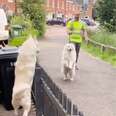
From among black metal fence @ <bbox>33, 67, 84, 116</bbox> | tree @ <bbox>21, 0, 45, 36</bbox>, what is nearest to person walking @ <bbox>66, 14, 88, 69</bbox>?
black metal fence @ <bbox>33, 67, 84, 116</bbox>

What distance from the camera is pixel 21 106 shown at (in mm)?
6539

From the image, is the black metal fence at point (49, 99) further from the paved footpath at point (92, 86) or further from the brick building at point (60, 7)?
the brick building at point (60, 7)

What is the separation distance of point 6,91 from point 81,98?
389 cm

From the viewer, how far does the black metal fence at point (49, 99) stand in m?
4.90

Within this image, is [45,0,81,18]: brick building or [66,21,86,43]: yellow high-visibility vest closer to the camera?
[66,21,86,43]: yellow high-visibility vest

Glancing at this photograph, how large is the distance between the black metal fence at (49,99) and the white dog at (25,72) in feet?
0.84

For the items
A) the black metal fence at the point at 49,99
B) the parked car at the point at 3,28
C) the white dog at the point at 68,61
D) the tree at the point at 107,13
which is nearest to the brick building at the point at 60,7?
the tree at the point at 107,13

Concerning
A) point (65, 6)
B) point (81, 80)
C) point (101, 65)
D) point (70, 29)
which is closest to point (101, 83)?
point (81, 80)

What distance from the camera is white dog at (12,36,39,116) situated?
6.32 meters

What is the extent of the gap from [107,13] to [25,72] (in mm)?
28756

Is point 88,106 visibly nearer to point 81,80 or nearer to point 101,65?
point 81,80

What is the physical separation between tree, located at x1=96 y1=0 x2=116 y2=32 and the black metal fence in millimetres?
26994

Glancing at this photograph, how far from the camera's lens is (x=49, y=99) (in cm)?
599

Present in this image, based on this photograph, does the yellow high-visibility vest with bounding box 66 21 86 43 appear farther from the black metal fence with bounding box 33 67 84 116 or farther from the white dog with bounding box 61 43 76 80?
the black metal fence with bounding box 33 67 84 116
